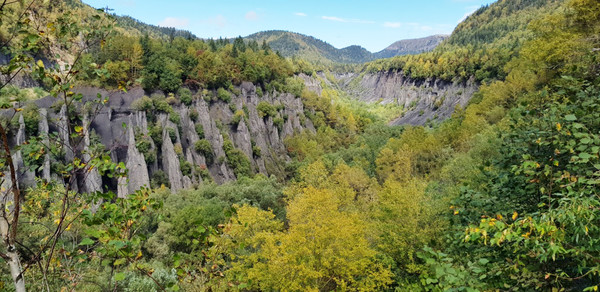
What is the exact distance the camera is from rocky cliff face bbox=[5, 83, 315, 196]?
132ft

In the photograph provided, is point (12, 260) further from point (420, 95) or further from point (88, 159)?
point (420, 95)

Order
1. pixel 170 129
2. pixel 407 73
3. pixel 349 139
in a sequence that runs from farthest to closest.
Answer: pixel 407 73 → pixel 349 139 → pixel 170 129

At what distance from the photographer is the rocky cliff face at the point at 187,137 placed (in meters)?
40.2

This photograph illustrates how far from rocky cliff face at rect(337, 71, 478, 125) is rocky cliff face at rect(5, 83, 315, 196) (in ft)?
173

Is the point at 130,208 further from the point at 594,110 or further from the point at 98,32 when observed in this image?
the point at 594,110

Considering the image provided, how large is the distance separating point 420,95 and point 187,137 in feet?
323

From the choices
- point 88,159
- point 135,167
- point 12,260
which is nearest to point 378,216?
point 88,159

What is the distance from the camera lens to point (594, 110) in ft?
16.3

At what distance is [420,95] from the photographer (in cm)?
12169

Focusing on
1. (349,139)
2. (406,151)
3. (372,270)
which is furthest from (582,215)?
(349,139)

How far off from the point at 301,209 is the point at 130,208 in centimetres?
1556

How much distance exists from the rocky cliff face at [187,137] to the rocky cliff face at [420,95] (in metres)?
52.8

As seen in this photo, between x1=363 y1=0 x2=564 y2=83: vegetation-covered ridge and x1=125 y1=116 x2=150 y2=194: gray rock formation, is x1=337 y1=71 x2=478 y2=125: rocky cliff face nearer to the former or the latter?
x1=363 y1=0 x2=564 y2=83: vegetation-covered ridge

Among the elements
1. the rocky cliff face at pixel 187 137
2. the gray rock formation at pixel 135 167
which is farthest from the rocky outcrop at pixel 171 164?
the gray rock formation at pixel 135 167
